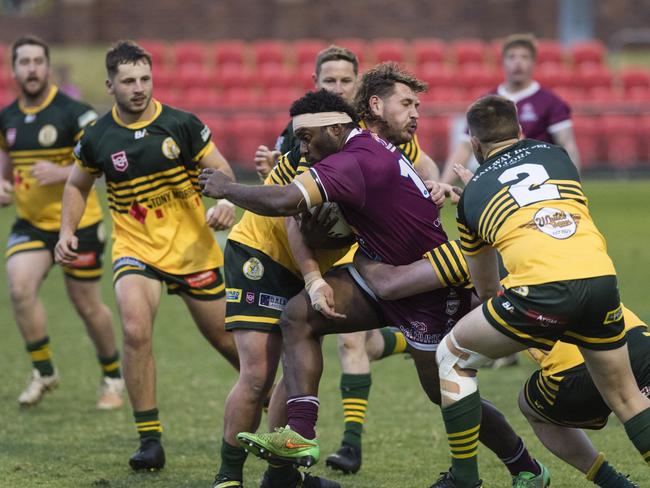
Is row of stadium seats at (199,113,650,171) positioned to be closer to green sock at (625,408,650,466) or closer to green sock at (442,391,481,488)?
green sock at (442,391,481,488)

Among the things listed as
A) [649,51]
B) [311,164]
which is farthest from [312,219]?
[649,51]

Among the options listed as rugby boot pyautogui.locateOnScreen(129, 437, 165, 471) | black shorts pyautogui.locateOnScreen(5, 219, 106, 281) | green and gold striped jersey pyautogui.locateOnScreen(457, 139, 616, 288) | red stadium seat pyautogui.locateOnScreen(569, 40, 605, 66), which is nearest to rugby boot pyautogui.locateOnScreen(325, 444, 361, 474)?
rugby boot pyautogui.locateOnScreen(129, 437, 165, 471)

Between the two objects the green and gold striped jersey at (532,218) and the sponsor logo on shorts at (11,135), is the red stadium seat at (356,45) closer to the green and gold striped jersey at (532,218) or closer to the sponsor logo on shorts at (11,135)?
the sponsor logo on shorts at (11,135)

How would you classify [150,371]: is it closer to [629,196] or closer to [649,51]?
[629,196]

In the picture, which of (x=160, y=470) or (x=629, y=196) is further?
(x=629, y=196)

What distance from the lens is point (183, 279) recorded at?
22.0 feet

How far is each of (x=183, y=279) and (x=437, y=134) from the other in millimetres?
12791

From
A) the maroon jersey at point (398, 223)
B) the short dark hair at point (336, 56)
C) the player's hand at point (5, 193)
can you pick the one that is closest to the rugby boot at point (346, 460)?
the maroon jersey at point (398, 223)

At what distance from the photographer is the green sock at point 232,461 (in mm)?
5672

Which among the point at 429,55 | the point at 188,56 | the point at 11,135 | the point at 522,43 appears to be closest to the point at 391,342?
the point at 11,135

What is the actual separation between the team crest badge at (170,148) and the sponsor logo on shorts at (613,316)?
2.86m

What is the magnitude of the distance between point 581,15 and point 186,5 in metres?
9.31

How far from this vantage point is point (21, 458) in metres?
6.54

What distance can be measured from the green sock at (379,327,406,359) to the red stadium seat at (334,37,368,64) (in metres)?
15.1
